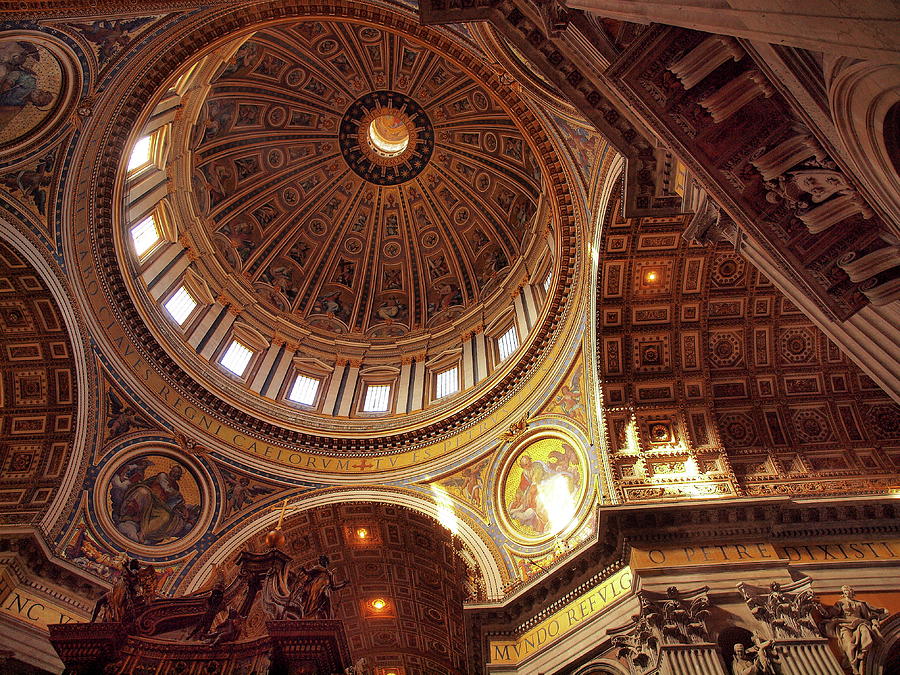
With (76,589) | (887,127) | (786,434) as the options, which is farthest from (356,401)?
(887,127)

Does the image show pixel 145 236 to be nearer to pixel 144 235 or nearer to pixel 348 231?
pixel 144 235


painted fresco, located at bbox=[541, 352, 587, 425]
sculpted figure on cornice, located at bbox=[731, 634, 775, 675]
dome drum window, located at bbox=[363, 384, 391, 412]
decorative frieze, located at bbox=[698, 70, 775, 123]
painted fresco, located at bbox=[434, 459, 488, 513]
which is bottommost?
sculpted figure on cornice, located at bbox=[731, 634, 775, 675]

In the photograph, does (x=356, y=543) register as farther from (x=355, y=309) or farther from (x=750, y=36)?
(x=750, y=36)

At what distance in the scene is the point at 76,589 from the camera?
13.7 meters

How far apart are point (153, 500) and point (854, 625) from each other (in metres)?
15.8

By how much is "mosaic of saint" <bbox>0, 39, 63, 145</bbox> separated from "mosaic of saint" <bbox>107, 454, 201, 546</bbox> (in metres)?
8.52

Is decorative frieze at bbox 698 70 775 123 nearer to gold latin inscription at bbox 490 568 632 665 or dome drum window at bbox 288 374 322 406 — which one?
gold latin inscription at bbox 490 568 632 665

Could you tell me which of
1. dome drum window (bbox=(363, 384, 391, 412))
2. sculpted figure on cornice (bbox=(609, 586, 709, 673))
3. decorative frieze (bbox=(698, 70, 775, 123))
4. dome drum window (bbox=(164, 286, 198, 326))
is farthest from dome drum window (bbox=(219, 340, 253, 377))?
decorative frieze (bbox=(698, 70, 775, 123))

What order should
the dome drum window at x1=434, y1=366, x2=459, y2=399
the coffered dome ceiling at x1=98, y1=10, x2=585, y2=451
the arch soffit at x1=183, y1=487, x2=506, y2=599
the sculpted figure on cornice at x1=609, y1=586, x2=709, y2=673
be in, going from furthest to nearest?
the dome drum window at x1=434, y1=366, x2=459, y2=399 → the coffered dome ceiling at x1=98, y1=10, x2=585, y2=451 → the arch soffit at x1=183, y1=487, x2=506, y2=599 → the sculpted figure on cornice at x1=609, y1=586, x2=709, y2=673

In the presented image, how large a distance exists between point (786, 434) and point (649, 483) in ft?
13.5

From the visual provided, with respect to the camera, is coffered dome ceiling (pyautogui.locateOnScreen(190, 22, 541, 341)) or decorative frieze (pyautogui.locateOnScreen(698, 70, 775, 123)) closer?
decorative frieze (pyautogui.locateOnScreen(698, 70, 775, 123))

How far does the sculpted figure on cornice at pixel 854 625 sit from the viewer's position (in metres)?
9.45

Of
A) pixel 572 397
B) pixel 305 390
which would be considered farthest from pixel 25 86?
pixel 572 397

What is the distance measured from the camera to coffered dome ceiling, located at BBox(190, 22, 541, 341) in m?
24.3
